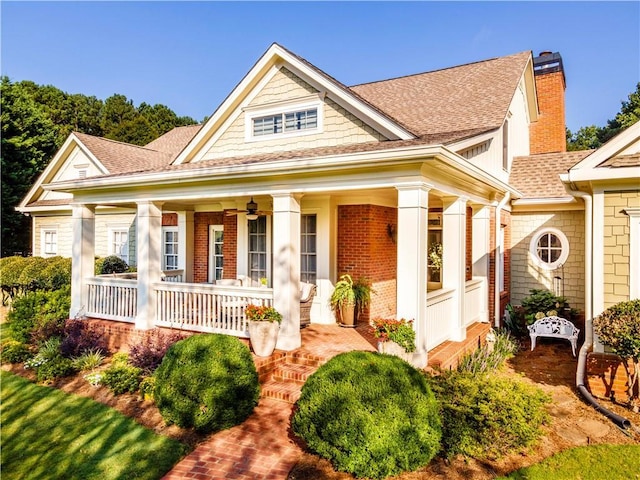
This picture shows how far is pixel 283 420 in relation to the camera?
5.58 metres

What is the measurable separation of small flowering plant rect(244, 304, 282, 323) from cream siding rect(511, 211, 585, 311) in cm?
793

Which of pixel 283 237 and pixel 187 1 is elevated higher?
pixel 187 1

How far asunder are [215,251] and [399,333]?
8000 millimetres

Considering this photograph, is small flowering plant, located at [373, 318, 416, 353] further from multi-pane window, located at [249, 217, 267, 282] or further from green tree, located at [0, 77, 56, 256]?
green tree, located at [0, 77, 56, 256]

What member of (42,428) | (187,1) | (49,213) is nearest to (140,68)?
(49,213)

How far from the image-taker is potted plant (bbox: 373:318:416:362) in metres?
6.11

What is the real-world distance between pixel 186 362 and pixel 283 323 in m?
2.04

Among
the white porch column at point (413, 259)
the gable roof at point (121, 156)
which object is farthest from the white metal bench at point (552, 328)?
the gable roof at point (121, 156)

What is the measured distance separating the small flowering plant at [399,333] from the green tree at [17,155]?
25.4 metres

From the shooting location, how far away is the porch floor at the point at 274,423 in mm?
4496

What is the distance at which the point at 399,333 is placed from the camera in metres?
6.12

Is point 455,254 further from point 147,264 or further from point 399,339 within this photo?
point 147,264

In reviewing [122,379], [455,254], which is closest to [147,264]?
[122,379]

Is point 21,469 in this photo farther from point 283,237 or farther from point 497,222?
point 497,222
